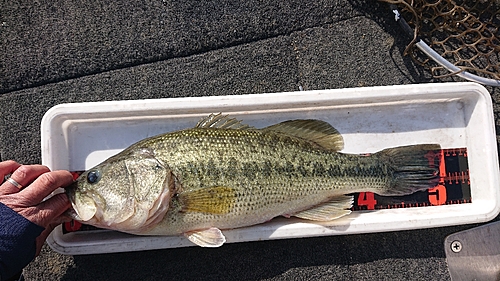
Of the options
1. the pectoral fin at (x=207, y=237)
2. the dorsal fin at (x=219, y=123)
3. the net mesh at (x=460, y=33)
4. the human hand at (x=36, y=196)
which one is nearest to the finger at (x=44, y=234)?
the human hand at (x=36, y=196)

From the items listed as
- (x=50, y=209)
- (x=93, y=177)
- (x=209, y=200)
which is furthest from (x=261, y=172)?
(x=50, y=209)

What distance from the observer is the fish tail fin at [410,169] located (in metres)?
2.35

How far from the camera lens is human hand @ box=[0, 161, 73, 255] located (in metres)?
1.98

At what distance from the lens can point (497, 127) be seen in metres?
2.74

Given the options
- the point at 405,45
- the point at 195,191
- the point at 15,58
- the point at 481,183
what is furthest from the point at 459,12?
the point at 15,58

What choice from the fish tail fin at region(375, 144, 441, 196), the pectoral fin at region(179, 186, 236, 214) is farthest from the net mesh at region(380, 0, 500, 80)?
the pectoral fin at region(179, 186, 236, 214)

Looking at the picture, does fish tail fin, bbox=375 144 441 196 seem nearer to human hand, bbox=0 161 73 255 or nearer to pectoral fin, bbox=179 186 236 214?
pectoral fin, bbox=179 186 236 214

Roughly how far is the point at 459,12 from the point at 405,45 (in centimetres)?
39

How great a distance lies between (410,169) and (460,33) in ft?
3.55

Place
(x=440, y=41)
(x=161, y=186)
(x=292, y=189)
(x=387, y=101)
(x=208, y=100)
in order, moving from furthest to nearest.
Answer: (x=440, y=41) → (x=387, y=101) → (x=208, y=100) → (x=292, y=189) → (x=161, y=186)

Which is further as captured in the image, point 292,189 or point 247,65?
point 247,65

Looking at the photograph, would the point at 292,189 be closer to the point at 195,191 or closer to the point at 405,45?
the point at 195,191

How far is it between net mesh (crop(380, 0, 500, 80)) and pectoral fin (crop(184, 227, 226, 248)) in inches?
66.8

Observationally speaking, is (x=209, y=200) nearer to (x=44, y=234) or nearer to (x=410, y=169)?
(x=44, y=234)
